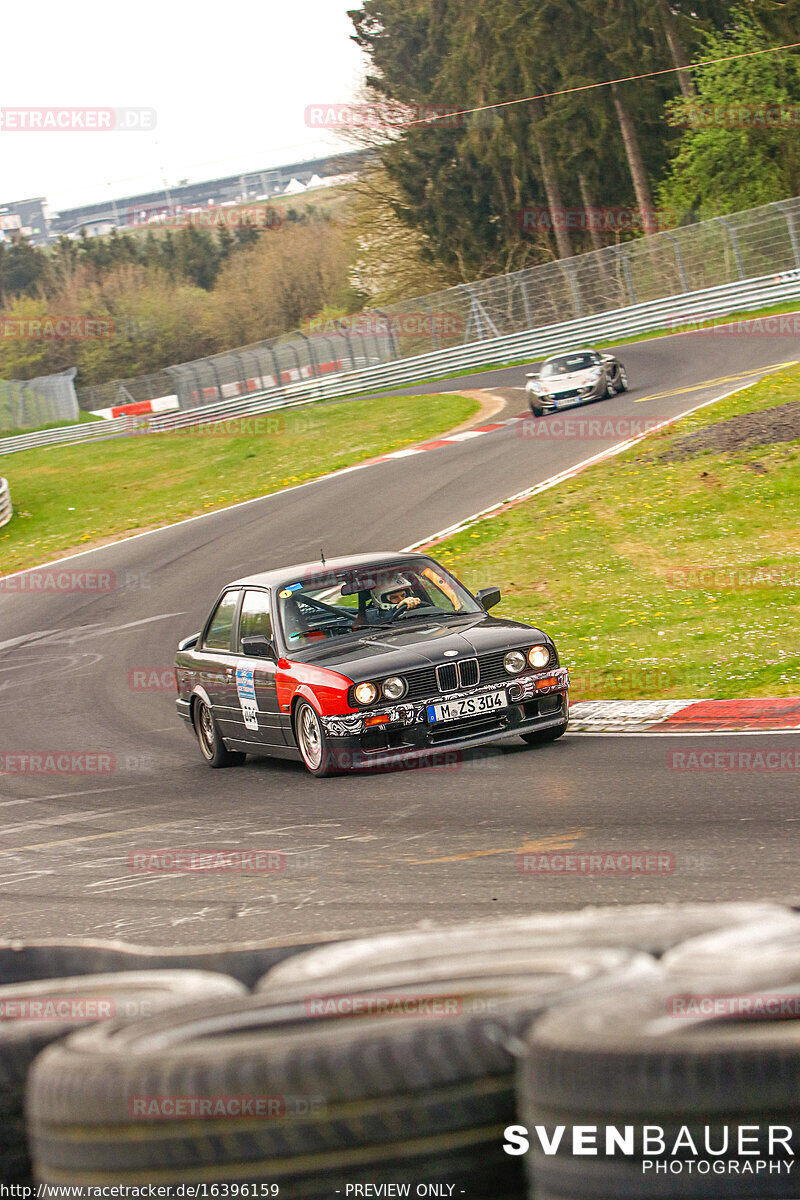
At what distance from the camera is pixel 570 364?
2962 cm

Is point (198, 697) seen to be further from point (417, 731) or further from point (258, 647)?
point (417, 731)

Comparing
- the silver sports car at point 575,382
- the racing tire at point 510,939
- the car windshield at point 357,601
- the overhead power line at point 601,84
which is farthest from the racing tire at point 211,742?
the overhead power line at point 601,84

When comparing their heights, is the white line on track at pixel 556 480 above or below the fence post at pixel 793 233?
below

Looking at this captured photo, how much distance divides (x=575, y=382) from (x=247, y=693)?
807 inches

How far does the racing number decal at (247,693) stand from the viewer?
1006cm

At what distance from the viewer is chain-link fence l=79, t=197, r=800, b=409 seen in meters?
39.1

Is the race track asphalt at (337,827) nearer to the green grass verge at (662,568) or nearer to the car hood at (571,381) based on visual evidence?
the green grass verge at (662,568)

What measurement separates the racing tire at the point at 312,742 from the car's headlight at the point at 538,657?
1563 mm

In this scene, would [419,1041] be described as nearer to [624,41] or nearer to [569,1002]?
[569,1002]

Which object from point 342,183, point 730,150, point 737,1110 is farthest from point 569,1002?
point 342,183

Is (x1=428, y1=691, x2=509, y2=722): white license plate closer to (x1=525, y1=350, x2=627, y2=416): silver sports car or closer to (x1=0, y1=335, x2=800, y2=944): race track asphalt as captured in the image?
(x1=0, y1=335, x2=800, y2=944): race track asphalt

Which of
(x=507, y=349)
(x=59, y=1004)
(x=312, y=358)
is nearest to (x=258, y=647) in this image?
(x=59, y=1004)

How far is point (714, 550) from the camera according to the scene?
1572 cm

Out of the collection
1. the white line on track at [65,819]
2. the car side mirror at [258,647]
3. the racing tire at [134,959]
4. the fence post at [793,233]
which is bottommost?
the white line on track at [65,819]
